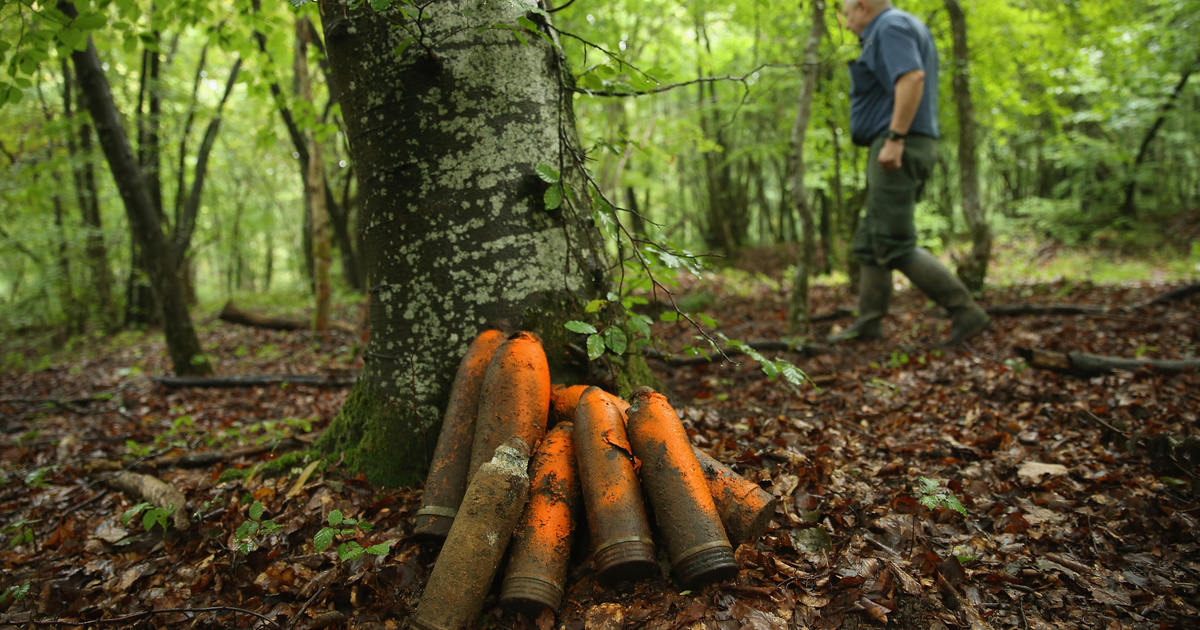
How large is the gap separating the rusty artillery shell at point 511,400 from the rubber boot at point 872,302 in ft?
11.5

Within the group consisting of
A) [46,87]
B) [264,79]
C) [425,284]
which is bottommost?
[425,284]

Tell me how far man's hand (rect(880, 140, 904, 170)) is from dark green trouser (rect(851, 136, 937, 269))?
0.08 metres

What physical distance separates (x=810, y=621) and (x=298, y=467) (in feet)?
7.48

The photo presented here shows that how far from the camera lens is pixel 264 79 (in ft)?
14.8

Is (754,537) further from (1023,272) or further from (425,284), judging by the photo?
(1023,272)

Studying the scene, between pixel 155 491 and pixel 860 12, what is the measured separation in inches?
215

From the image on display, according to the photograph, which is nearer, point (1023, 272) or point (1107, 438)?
point (1107, 438)

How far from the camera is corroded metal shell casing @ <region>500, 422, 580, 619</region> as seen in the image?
1363 mm

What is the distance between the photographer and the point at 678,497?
1478 millimetres

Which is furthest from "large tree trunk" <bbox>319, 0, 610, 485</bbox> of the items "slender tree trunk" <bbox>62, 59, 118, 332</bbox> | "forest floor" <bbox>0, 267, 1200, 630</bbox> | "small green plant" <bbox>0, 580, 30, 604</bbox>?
"slender tree trunk" <bbox>62, 59, 118, 332</bbox>

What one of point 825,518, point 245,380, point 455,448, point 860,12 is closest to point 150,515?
point 455,448

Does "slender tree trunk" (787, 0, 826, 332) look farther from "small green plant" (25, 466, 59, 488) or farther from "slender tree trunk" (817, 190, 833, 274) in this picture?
"slender tree trunk" (817, 190, 833, 274)

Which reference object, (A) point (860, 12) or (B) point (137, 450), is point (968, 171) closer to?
(A) point (860, 12)

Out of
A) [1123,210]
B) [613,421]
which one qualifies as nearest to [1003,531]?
[613,421]
